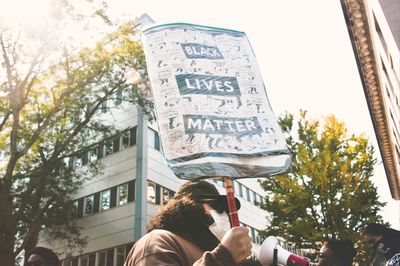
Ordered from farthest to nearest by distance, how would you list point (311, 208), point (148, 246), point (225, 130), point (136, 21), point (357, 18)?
point (136, 21) < point (311, 208) < point (357, 18) < point (225, 130) < point (148, 246)

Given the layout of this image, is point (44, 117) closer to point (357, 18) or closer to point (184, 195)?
point (357, 18)

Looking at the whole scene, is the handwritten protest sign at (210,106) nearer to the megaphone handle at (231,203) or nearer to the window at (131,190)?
the megaphone handle at (231,203)

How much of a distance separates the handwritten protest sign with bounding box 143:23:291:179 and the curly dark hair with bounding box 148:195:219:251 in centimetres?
21

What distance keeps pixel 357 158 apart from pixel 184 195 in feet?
39.9

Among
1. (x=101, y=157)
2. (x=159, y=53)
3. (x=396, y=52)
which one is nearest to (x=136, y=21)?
(x=101, y=157)

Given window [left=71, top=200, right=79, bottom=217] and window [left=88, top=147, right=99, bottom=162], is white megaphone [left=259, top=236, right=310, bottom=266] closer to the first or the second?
window [left=71, top=200, right=79, bottom=217]

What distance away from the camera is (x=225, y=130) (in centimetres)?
237

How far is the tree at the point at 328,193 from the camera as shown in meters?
12.1

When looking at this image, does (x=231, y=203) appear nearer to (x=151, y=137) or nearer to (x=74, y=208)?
(x=151, y=137)

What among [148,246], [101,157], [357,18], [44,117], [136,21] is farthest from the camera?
[101,157]

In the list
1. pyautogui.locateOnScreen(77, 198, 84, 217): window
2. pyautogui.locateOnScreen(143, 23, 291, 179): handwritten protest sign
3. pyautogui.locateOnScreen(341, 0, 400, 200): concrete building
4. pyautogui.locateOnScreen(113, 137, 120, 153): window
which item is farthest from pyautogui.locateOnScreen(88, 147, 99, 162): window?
pyautogui.locateOnScreen(143, 23, 291, 179): handwritten protest sign

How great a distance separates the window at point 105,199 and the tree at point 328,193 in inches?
486

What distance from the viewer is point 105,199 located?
2283cm

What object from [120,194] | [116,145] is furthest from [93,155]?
[120,194]
